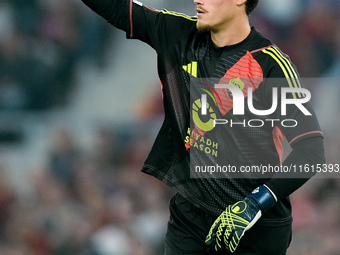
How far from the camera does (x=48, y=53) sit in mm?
6527

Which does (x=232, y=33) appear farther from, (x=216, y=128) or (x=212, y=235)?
(x=212, y=235)

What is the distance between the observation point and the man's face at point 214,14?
12.0ft

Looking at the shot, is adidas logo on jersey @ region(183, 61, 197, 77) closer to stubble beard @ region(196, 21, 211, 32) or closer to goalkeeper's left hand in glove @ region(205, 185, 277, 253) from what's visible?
stubble beard @ region(196, 21, 211, 32)

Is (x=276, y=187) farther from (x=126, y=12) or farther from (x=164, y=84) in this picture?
(x=126, y=12)

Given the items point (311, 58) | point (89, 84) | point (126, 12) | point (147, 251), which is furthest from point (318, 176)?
point (126, 12)

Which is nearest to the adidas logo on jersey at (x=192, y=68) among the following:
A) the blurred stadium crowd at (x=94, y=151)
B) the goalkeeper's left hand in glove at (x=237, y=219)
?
the goalkeeper's left hand in glove at (x=237, y=219)

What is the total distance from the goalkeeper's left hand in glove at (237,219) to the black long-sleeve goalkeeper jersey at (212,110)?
0.26ft

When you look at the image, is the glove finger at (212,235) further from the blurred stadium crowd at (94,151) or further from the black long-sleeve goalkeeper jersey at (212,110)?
→ the blurred stadium crowd at (94,151)

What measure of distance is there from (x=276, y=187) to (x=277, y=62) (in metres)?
0.68

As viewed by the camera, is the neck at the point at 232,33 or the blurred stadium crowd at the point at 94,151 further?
the blurred stadium crowd at the point at 94,151

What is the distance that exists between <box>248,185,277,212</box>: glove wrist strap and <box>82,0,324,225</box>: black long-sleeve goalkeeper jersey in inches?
1.4

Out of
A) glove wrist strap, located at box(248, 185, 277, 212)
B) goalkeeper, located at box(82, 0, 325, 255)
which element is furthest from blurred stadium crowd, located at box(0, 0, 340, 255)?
glove wrist strap, located at box(248, 185, 277, 212)

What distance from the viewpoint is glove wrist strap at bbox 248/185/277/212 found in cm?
334

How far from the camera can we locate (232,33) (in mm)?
3725
